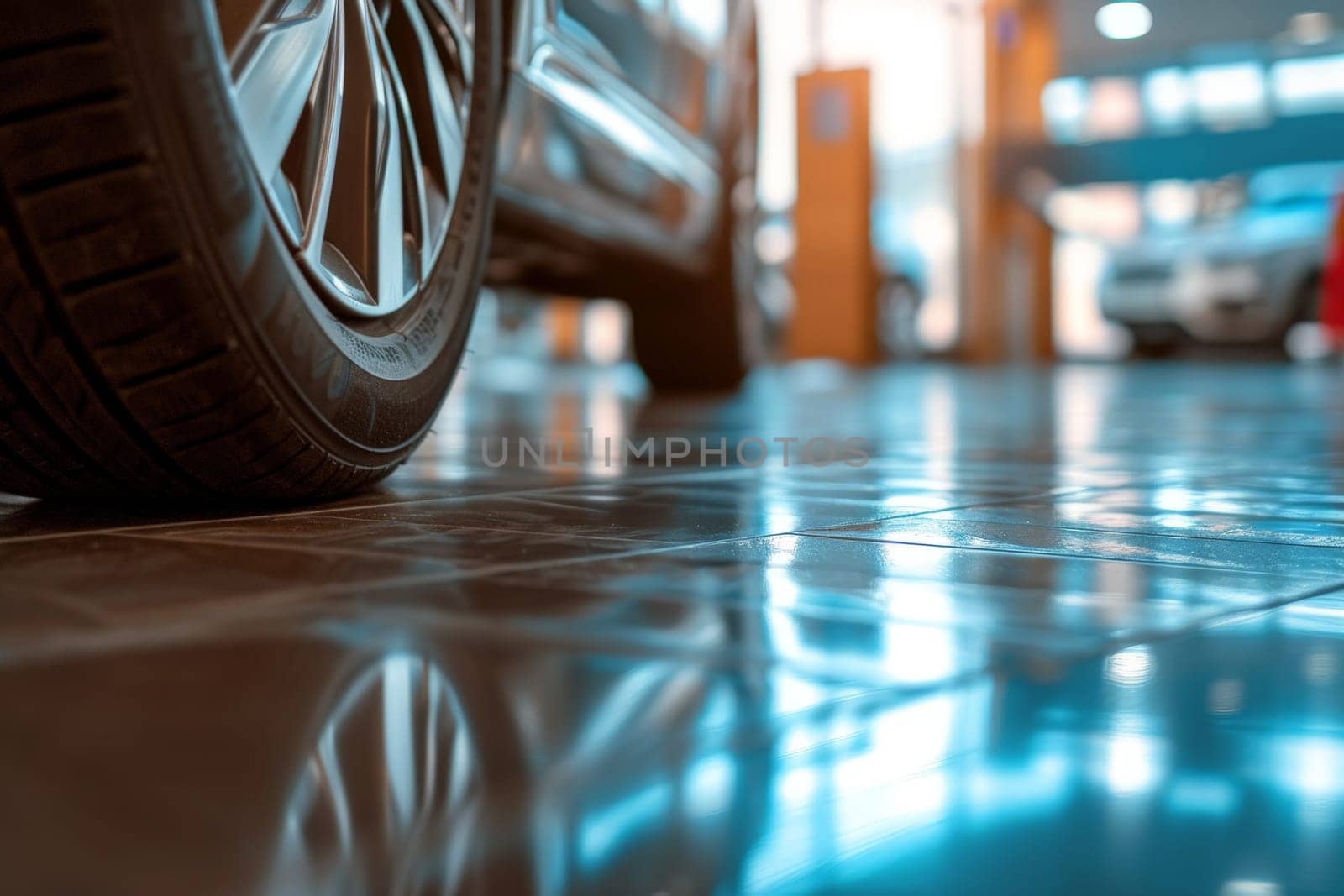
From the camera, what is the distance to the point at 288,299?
1144 millimetres

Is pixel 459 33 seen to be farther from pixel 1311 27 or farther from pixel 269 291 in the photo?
pixel 1311 27

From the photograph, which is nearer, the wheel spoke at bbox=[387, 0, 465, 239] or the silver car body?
the wheel spoke at bbox=[387, 0, 465, 239]

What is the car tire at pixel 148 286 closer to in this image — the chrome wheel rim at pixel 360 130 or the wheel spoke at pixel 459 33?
the chrome wheel rim at pixel 360 130

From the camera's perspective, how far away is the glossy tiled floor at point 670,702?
0.43 meters

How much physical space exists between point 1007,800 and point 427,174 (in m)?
1.14

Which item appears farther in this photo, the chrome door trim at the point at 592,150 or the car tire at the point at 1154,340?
the car tire at the point at 1154,340

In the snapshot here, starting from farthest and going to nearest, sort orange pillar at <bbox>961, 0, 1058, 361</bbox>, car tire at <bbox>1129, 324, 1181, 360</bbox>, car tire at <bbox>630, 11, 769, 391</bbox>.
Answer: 1. orange pillar at <bbox>961, 0, 1058, 361</bbox>
2. car tire at <bbox>1129, 324, 1181, 360</bbox>
3. car tire at <bbox>630, 11, 769, 391</bbox>

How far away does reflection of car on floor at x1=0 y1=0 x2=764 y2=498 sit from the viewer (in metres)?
→ 0.99

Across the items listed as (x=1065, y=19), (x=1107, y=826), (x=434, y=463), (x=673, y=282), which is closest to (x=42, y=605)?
(x=1107, y=826)

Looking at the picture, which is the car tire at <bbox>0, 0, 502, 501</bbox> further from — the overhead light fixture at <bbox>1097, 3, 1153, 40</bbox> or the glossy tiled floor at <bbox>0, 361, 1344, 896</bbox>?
the overhead light fixture at <bbox>1097, 3, 1153, 40</bbox>

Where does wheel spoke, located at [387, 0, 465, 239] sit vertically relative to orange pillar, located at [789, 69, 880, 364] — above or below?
below

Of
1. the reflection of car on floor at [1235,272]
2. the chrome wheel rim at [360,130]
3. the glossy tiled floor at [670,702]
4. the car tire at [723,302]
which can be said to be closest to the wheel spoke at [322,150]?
the chrome wheel rim at [360,130]

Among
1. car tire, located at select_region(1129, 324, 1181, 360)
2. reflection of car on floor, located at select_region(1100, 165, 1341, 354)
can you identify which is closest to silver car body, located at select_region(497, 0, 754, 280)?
reflection of car on floor, located at select_region(1100, 165, 1341, 354)

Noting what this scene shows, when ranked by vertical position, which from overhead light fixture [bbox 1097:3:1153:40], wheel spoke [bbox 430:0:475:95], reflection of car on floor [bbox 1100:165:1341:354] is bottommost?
wheel spoke [bbox 430:0:475:95]
